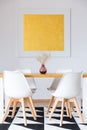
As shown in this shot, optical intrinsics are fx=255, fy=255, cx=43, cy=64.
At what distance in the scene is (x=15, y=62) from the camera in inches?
229

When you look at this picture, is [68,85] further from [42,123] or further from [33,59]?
[33,59]

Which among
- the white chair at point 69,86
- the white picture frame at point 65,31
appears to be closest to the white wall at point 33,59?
the white picture frame at point 65,31

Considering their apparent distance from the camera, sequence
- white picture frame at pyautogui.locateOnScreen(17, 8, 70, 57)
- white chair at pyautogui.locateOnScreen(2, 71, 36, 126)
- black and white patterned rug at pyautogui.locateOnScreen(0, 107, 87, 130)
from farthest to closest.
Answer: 1. white picture frame at pyautogui.locateOnScreen(17, 8, 70, 57)
2. white chair at pyautogui.locateOnScreen(2, 71, 36, 126)
3. black and white patterned rug at pyautogui.locateOnScreen(0, 107, 87, 130)

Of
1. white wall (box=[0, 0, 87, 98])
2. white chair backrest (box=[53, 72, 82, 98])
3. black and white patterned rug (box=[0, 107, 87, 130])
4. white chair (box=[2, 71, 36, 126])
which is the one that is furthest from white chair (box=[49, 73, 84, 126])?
white wall (box=[0, 0, 87, 98])

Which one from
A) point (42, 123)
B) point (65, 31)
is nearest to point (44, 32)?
point (65, 31)

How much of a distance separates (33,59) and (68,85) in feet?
7.18

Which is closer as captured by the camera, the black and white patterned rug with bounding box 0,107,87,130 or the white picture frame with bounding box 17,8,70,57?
the black and white patterned rug with bounding box 0,107,87,130

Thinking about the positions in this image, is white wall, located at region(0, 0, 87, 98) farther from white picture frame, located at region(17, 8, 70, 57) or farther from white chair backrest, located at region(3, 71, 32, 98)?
white chair backrest, located at region(3, 71, 32, 98)

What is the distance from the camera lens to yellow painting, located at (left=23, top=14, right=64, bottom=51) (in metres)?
5.78

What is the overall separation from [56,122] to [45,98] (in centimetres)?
201

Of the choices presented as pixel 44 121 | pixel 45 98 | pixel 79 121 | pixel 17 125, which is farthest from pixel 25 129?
pixel 45 98

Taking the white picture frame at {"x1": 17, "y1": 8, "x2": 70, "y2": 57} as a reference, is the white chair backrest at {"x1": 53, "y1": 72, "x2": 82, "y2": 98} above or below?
below

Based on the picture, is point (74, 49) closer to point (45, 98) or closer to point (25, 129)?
point (45, 98)

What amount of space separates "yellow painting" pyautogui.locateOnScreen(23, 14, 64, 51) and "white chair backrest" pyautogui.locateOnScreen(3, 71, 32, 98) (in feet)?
6.92
